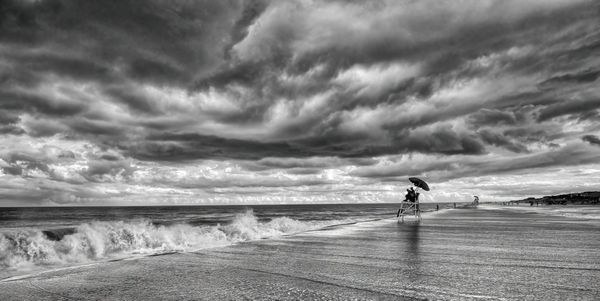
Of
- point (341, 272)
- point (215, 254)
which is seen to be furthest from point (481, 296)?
point (215, 254)

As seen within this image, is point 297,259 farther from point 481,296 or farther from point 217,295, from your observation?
point 481,296

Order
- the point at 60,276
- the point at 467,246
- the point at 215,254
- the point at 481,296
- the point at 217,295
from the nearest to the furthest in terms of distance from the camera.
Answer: the point at 481,296, the point at 217,295, the point at 60,276, the point at 215,254, the point at 467,246

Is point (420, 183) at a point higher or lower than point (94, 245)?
higher

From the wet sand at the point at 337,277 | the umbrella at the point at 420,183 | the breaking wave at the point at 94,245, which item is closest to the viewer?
the wet sand at the point at 337,277

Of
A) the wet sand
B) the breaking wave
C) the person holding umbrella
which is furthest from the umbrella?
the wet sand

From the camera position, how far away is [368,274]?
7754mm

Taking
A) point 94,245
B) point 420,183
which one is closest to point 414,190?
point 420,183

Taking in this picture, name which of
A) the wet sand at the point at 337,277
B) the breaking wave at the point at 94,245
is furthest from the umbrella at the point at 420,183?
the wet sand at the point at 337,277

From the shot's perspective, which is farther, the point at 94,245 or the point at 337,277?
the point at 94,245

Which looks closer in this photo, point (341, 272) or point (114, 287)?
point (114, 287)

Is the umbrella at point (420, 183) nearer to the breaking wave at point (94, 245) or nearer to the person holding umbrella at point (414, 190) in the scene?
the person holding umbrella at point (414, 190)

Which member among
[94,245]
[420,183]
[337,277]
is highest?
[420,183]

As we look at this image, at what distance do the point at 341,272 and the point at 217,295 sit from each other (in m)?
3.10

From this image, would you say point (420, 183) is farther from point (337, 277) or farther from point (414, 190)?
point (337, 277)
